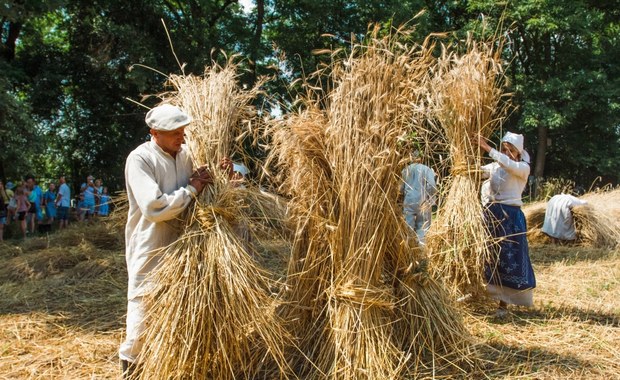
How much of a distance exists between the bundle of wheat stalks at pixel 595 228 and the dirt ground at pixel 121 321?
2.64ft

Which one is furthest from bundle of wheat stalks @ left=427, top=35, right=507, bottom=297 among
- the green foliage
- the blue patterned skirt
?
the green foliage

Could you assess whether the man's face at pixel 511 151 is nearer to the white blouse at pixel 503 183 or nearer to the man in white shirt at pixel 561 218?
the white blouse at pixel 503 183

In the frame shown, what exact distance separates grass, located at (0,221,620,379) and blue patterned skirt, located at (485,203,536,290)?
0.86 feet

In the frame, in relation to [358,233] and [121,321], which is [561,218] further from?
[121,321]

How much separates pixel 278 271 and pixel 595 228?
502 centimetres

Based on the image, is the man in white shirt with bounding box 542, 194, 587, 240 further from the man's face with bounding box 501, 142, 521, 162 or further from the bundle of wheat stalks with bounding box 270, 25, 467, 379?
the bundle of wheat stalks with bounding box 270, 25, 467, 379

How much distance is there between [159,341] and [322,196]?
→ 3.47 feet

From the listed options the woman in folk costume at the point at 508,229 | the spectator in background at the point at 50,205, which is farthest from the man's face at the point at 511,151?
the spectator in background at the point at 50,205

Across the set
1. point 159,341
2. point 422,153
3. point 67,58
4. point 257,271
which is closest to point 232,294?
point 257,271

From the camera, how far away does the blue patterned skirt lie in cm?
386

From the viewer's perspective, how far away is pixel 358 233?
2.59 metres

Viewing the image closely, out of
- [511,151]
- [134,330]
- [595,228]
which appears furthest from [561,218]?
[134,330]

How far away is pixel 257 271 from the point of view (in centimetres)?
259

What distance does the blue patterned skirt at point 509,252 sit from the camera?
3.86 meters
